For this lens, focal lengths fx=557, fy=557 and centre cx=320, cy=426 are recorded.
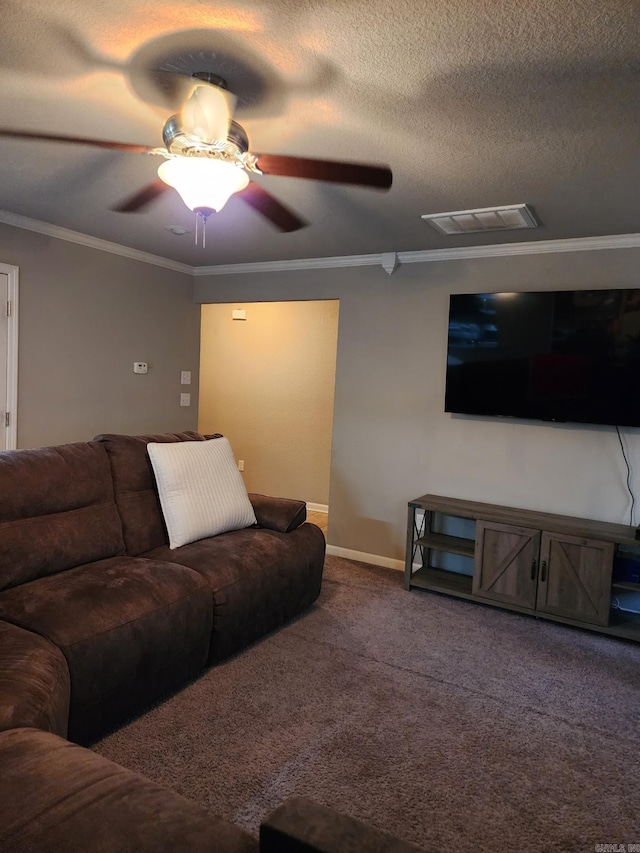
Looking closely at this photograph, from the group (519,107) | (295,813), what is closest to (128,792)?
(295,813)

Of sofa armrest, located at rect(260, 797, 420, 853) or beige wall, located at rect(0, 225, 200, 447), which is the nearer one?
sofa armrest, located at rect(260, 797, 420, 853)

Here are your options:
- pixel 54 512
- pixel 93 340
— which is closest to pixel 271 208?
pixel 93 340

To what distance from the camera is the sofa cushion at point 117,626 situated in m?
1.96

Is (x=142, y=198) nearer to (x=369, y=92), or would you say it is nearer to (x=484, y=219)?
(x=369, y=92)

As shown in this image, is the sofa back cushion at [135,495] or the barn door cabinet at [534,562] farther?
the barn door cabinet at [534,562]

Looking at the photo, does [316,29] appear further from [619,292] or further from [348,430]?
[348,430]

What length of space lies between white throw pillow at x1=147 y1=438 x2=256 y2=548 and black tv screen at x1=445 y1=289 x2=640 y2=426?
1.66 m

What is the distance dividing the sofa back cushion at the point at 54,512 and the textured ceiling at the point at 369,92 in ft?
4.57

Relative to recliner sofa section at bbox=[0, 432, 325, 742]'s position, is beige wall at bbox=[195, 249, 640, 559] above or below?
above

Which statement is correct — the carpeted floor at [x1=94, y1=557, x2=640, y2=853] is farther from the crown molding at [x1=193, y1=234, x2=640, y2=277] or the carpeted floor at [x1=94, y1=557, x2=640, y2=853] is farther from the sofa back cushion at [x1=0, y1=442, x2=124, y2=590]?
the crown molding at [x1=193, y1=234, x2=640, y2=277]

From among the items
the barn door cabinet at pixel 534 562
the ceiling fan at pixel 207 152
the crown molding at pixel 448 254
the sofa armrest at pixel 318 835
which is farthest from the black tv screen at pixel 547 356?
the sofa armrest at pixel 318 835

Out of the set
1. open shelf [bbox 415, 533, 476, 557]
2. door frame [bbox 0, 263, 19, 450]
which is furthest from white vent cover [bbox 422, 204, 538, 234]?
door frame [bbox 0, 263, 19, 450]

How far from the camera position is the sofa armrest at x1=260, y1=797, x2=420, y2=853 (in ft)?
3.00

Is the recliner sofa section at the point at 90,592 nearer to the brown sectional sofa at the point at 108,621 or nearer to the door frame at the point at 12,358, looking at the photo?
the brown sectional sofa at the point at 108,621
